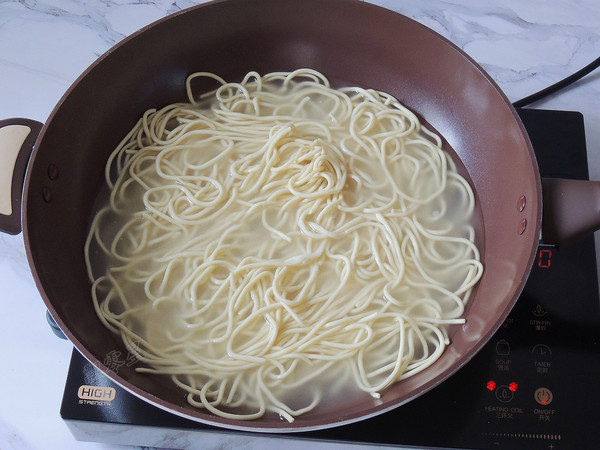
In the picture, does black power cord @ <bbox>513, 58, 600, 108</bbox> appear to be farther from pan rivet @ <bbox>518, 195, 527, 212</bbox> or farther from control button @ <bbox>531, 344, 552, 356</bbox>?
control button @ <bbox>531, 344, 552, 356</bbox>

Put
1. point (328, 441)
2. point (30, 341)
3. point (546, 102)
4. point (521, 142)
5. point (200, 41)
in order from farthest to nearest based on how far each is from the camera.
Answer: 1. point (546, 102)
2. point (200, 41)
3. point (30, 341)
4. point (521, 142)
5. point (328, 441)

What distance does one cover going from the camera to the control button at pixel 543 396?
5.11 feet

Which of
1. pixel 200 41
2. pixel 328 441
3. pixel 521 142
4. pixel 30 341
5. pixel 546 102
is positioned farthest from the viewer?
pixel 546 102

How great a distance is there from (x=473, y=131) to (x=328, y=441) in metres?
0.93

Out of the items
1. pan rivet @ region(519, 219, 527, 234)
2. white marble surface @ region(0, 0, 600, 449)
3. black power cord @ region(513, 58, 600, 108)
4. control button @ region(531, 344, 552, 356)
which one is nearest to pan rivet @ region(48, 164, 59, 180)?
white marble surface @ region(0, 0, 600, 449)

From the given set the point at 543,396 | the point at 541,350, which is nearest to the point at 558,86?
the point at 541,350

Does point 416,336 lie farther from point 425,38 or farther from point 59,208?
point 59,208

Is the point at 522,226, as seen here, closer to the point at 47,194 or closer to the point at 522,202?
the point at 522,202

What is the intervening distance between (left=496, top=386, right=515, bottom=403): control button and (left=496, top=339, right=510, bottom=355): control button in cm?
9

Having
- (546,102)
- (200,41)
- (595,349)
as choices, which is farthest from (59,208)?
(546,102)

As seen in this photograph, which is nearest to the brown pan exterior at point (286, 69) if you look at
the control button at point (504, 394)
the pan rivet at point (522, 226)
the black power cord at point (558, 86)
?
the pan rivet at point (522, 226)

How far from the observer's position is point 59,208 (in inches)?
65.1

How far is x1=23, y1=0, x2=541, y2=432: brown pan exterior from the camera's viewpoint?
1.51 metres

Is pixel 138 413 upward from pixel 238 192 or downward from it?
downward
